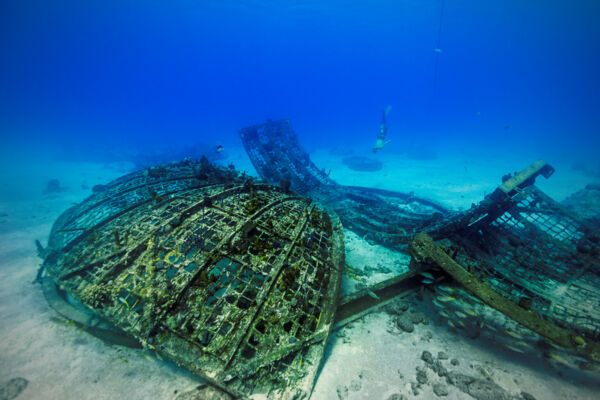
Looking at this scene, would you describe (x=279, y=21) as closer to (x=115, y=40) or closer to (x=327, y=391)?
(x=115, y=40)

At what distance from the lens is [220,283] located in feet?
13.4

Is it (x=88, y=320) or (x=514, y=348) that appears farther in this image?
(x=88, y=320)

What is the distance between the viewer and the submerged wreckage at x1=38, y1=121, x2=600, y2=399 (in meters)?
3.54

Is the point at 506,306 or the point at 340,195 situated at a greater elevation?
the point at 506,306

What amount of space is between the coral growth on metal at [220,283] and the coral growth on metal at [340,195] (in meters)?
3.38

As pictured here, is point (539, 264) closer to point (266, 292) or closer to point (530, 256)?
point (530, 256)

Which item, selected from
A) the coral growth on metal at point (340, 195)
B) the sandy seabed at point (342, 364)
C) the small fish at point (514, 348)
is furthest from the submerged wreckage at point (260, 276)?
the coral growth on metal at point (340, 195)

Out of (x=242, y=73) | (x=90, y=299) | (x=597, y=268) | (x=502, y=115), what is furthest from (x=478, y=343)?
(x=242, y=73)

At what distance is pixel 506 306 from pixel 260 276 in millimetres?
4536

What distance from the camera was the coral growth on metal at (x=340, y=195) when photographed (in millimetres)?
8969

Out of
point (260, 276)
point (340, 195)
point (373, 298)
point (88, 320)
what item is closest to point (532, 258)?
point (373, 298)

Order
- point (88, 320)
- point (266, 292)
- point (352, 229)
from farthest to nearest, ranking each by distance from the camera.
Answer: point (352, 229) < point (88, 320) < point (266, 292)

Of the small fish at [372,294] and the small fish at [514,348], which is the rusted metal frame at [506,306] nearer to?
the small fish at [514,348]

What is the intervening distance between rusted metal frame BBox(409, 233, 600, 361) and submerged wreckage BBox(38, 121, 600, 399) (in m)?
0.02
